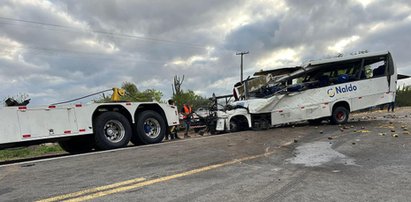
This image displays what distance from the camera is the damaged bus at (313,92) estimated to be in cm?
1364

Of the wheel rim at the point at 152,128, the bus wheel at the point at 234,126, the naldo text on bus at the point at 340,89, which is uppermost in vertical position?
the naldo text on bus at the point at 340,89

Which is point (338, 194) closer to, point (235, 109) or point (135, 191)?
point (135, 191)

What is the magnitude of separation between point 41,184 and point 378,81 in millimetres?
13380

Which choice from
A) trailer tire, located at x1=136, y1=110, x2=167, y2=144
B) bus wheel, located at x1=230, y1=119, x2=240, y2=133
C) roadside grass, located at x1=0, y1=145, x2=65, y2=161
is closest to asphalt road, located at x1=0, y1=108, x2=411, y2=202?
trailer tire, located at x1=136, y1=110, x2=167, y2=144

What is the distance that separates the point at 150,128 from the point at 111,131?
1.40 meters

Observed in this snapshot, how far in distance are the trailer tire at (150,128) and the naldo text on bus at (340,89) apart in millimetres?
7002

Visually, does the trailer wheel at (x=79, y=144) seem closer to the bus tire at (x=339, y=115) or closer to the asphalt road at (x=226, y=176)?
the asphalt road at (x=226, y=176)

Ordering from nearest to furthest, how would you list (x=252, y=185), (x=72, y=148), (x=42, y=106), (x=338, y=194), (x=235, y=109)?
(x=338, y=194) → (x=252, y=185) → (x=42, y=106) → (x=72, y=148) → (x=235, y=109)

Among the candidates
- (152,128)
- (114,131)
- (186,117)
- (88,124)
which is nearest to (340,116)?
(186,117)

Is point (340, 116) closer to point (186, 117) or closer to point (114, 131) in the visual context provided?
point (186, 117)

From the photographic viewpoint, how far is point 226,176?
16.9 ft

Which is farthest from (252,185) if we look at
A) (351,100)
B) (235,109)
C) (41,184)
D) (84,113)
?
(351,100)

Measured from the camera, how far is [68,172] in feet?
19.3

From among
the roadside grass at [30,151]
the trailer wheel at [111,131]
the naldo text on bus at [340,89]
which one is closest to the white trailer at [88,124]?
the trailer wheel at [111,131]
